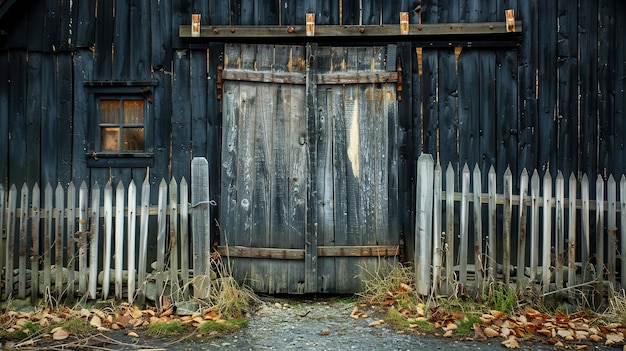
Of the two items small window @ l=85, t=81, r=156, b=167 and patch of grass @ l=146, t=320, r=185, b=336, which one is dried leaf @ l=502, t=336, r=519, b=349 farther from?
small window @ l=85, t=81, r=156, b=167

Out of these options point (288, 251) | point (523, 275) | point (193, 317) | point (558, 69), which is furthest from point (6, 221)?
point (558, 69)

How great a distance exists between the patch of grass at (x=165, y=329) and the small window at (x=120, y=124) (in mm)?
2189

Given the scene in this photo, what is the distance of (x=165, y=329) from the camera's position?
4719 mm

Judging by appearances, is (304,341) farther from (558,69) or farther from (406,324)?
→ (558,69)

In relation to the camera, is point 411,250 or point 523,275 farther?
point 411,250

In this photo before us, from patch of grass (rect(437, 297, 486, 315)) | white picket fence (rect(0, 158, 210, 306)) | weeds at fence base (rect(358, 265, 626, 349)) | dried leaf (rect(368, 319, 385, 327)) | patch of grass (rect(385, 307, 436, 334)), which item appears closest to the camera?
weeds at fence base (rect(358, 265, 626, 349))

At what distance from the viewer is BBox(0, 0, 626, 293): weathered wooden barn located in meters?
6.16

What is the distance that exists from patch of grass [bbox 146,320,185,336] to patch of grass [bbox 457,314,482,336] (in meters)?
2.45

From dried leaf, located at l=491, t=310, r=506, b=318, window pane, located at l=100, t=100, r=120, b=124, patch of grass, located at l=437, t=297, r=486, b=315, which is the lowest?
dried leaf, located at l=491, t=310, r=506, b=318

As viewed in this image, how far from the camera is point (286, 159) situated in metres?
6.17

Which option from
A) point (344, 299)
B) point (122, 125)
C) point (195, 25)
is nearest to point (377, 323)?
point (344, 299)

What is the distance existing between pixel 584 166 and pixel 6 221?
6.23 meters

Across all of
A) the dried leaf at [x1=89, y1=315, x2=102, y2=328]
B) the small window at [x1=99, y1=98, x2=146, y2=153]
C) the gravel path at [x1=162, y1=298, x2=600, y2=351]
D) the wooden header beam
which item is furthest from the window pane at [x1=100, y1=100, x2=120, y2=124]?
the gravel path at [x1=162, y1=298, x2=600, y2=351]

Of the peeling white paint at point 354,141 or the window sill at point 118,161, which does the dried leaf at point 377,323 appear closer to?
the peeling white paint at point 354,141
